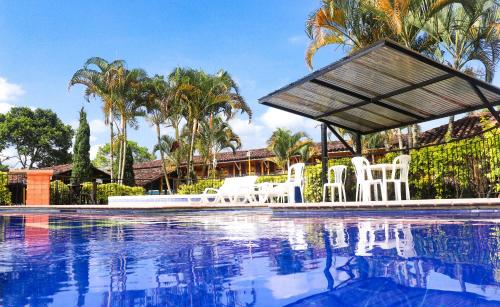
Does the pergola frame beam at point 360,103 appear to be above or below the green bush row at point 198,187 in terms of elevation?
above

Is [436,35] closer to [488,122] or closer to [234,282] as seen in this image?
[488,122]

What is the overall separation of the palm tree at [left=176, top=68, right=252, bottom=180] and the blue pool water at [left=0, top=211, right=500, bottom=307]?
64.0 feet

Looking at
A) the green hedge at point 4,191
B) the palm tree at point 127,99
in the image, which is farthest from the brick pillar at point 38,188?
the palm tree at point 127,99

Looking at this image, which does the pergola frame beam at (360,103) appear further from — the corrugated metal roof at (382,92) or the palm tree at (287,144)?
the palm tree at (287,144)

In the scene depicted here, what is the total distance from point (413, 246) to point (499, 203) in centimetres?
361

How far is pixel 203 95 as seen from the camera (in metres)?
23.6

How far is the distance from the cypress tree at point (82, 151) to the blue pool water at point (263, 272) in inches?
870

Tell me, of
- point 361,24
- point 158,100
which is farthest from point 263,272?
point 158,100

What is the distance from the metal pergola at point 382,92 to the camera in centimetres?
705

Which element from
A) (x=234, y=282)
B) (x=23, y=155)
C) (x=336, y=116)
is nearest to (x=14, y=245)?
(x=234, y=282)

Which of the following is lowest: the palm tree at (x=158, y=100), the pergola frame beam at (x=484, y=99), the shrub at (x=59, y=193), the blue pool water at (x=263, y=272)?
the blue pool water at (x=263, y=272)

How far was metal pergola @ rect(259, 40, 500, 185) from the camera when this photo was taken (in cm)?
705

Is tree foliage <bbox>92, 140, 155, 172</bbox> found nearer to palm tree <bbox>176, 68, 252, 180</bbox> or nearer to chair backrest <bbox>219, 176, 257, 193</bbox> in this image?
palm tree <bbox>176, 68, 252, 180</bbox>

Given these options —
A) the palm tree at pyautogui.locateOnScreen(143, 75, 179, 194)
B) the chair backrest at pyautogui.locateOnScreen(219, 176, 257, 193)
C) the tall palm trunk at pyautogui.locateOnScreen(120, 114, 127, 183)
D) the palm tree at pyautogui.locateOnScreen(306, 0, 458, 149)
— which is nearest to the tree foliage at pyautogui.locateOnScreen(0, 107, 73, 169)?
Result: the tall palm trunk at pyautogui.locateOnScreen(120, 114, 127, 183)
